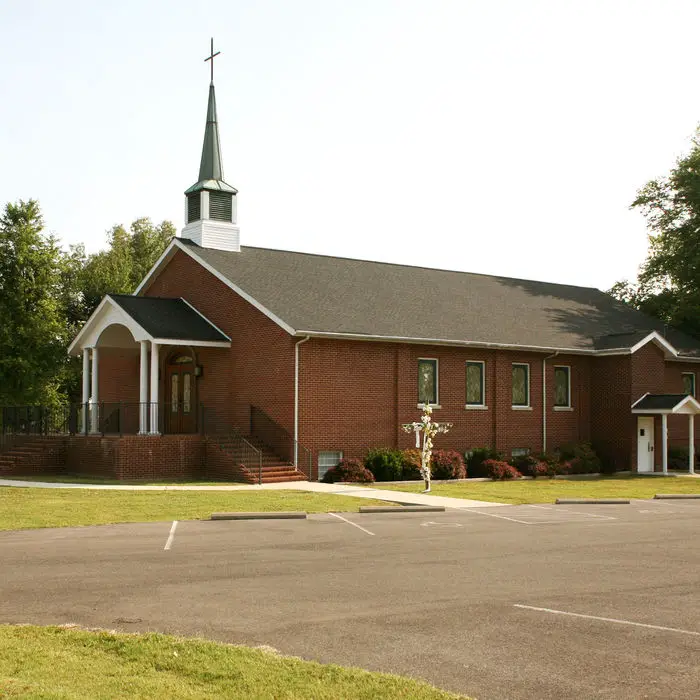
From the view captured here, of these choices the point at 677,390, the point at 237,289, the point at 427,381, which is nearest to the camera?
the point at 237,289

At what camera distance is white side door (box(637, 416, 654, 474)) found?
119ft

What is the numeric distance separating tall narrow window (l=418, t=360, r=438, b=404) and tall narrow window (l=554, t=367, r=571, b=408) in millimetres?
6046

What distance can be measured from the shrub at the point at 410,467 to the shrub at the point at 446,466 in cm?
52

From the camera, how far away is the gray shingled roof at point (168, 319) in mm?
30906

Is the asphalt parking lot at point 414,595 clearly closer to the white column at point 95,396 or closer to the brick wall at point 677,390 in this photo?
the white column at point 95,396

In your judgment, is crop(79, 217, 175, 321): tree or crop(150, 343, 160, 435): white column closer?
crop(150, 343, 160, 435): white column

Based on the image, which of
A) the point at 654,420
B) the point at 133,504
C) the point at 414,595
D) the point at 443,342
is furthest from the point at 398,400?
the point at 414,595

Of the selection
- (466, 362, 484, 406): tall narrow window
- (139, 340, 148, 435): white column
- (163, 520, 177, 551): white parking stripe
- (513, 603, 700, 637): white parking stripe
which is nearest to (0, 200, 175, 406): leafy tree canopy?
(139, 340, 148, 435): white column

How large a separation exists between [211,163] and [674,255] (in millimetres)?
22750

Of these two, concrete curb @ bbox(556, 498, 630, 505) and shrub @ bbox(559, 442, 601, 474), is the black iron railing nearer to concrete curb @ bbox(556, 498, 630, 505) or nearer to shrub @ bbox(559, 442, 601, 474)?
concrete curb @ bbox(556, 498, 630, 505)

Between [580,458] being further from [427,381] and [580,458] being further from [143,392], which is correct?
[143,392]

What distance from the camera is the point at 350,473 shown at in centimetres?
→ 2927

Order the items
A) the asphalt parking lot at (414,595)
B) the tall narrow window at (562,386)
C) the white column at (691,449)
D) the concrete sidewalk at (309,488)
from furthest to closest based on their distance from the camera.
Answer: the tall narrow window at (562,386) < the white column at (691,449) < the concrete sidewalk at (309,488) < the asphalt parking lot at (414,595)

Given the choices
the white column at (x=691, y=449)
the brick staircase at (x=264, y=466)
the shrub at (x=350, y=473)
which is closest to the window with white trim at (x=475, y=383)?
the shrub at (x=350, y=473)
